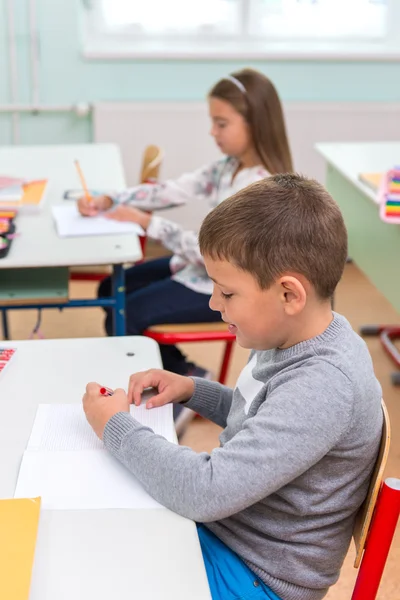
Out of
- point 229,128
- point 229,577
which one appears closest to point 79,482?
point 229,577

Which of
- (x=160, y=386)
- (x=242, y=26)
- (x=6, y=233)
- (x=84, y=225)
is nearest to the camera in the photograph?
(x=160, y=386)

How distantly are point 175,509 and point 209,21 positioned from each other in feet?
10.4

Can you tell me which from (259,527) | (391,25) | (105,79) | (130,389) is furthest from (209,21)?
(259,527)

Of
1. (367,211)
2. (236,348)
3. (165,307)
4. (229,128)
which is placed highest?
(229,128)

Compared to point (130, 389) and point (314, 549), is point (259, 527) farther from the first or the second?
point (130, 389)

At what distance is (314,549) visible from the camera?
1086mm

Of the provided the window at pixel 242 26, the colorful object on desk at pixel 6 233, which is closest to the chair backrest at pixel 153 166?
the colorful object on desk at pixel 6 233

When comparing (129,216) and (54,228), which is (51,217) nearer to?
(54,228)

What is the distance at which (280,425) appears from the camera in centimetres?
97

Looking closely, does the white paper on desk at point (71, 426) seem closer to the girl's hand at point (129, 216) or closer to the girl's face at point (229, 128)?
the girl's hand at point (129, 216)

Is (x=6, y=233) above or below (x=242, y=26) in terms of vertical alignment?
below

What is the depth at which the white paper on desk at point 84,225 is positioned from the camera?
210 centimetres

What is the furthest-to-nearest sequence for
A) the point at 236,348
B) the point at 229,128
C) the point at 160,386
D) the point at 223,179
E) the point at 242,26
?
1. the point at 242,26
2. the point at 236,348
3. the point at 223,179
4. the point at 229,128
5. the point at 160,386

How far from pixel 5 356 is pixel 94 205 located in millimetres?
929
